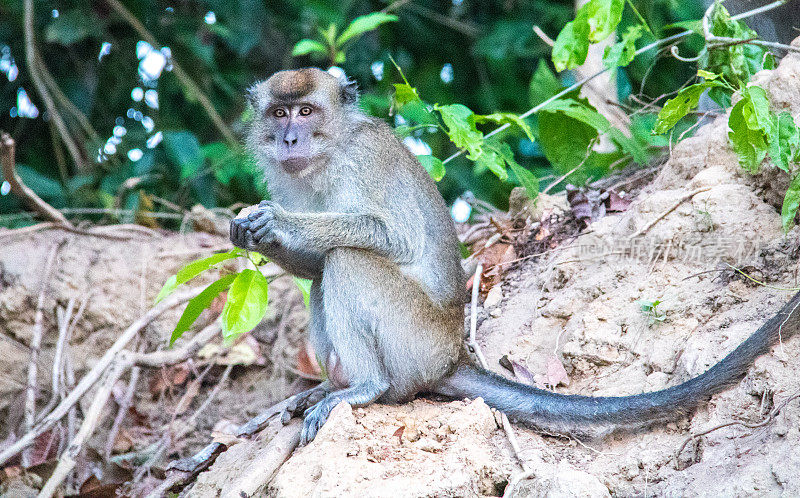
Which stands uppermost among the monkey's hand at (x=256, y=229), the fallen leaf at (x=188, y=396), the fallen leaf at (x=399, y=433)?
the monkey's hand at (x=256, y=229)

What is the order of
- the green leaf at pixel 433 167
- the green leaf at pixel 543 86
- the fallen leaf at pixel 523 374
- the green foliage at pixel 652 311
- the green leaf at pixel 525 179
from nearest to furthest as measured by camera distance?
the green foliage at pixel 652 311, the fallen leaf at pixel 523 374, the green leaf at pixel 525 179, the green leaf at pixel 433 167, the green leaf at pixel 543 86

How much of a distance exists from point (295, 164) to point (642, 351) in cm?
240

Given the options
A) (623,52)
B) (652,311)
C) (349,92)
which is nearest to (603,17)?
(623,52)

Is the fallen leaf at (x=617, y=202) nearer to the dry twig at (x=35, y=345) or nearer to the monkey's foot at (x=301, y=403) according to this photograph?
the monkey's foot at (x=301, y=403)

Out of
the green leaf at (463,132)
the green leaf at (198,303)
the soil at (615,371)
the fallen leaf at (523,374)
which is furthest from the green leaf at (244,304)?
the green leaf at (463,132)

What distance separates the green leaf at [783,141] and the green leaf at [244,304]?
2.90 metres

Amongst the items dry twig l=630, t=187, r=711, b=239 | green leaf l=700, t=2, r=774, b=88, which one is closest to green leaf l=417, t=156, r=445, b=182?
dry twig l=630, t=187, r=711, b=239

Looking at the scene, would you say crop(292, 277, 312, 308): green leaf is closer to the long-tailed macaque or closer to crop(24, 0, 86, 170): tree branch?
the long-tailed macaque

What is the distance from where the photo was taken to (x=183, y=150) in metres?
8.71

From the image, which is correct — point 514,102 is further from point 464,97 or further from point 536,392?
point 536,392

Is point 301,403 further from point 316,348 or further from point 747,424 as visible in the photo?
point 747,424

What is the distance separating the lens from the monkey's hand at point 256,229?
4629mm

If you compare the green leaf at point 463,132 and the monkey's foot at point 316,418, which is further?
the green leaf at point 463,132

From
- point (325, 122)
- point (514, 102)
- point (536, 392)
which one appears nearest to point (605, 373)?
point (536, 392)
